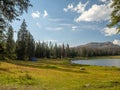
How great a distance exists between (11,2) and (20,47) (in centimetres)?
8013

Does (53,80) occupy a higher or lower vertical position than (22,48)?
lower

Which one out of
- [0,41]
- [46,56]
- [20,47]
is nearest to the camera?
[0,41]

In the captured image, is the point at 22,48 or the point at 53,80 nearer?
the point at 53,80

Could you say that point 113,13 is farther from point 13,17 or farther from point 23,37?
point 23,37

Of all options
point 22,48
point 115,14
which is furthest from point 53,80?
point 22,48

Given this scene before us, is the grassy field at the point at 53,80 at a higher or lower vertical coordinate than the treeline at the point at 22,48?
lower

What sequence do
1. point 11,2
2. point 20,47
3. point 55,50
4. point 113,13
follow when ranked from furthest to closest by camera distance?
point 55,50
point 20,47
point 113,13
point 11,2

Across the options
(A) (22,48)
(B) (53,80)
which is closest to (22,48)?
(A) (22,48)

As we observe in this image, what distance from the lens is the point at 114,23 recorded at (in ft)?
80.9

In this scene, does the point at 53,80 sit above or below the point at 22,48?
below

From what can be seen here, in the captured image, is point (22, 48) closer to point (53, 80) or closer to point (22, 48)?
point (22, 48)

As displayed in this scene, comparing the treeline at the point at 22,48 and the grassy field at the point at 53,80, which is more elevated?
the treeline at the point at 22,48

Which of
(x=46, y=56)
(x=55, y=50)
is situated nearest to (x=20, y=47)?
(x=46, y=56)

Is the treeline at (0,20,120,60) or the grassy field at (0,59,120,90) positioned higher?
the treeline at (0,20,120,60)
